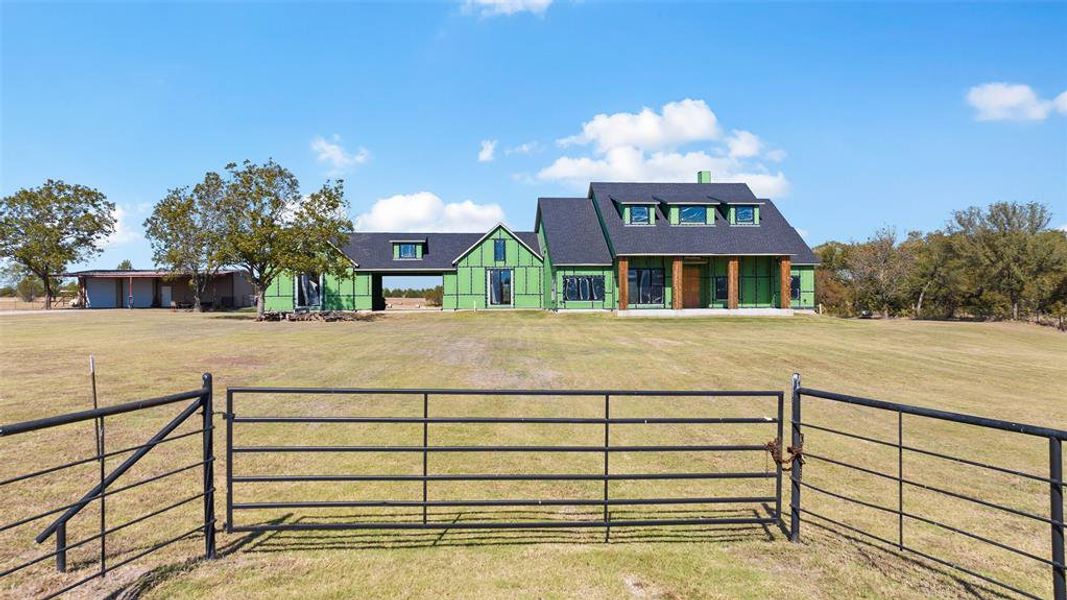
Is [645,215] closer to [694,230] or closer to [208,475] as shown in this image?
[694,230]

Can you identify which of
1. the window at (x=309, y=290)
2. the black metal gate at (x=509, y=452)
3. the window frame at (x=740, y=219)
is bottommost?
the black metal gate at (x=509, y=452)

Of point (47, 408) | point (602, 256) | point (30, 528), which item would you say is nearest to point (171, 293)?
point (602, 256)

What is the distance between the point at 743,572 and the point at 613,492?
2.18 m

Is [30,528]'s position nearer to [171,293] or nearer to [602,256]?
[602,256]

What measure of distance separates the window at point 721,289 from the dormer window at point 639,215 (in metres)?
6.73

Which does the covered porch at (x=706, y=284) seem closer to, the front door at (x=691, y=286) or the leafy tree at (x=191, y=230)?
the front door at (x=691, y=286)

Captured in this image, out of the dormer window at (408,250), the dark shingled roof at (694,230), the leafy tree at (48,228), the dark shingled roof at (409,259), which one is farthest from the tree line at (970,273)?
the leafy tree at (48,228)

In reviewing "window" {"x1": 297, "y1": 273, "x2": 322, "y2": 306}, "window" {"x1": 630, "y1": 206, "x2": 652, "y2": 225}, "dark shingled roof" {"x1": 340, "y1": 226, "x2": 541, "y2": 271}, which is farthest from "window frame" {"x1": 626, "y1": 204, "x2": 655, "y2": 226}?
"window" {"x1": 297, "y1": 273, "x2": 322, "y2": 306}

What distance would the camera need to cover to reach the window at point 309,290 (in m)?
41.6

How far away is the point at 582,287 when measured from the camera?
38.2 meters

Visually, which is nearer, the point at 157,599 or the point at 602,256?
the point at 157,599

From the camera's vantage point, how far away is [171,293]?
54.9 metres

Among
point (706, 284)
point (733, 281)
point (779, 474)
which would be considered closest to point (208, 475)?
point (779, 474)

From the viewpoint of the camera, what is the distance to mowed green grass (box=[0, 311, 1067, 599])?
14.6 feet
